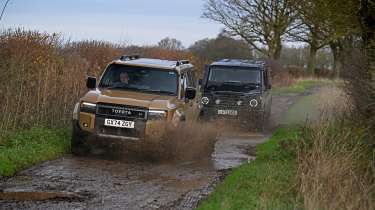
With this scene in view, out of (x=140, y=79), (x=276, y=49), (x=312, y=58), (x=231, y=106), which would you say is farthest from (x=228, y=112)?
(x=312, y=58)

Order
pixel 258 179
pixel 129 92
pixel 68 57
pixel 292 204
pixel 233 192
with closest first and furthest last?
pixel 292 204
pixel 233 192
pixel 258 179
pixel 129 92
pixel 68 57

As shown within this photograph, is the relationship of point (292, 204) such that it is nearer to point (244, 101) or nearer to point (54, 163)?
point (54, 163)

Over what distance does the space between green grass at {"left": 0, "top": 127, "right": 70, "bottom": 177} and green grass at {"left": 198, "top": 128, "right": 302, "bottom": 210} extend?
3.31 metres

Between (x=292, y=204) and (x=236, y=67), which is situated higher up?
(x=236, y=67)

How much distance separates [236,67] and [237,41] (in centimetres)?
2914

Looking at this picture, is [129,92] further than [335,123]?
Yes

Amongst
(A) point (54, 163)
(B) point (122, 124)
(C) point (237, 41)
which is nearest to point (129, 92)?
(B) point (122, 124)

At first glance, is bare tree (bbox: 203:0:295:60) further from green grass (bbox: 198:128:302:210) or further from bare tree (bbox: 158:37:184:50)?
green grass (bbox: 198:128:302:210)

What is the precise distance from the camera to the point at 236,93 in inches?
746

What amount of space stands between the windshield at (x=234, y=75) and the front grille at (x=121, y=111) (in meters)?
8.20

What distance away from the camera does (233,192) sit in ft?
28.6

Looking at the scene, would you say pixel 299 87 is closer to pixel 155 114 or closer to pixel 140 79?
pixel 140 79

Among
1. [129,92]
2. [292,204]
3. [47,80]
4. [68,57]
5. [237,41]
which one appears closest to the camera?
[292,204]

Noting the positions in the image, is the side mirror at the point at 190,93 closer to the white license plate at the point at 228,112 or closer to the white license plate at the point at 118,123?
the white license plate at the point at 118,123
